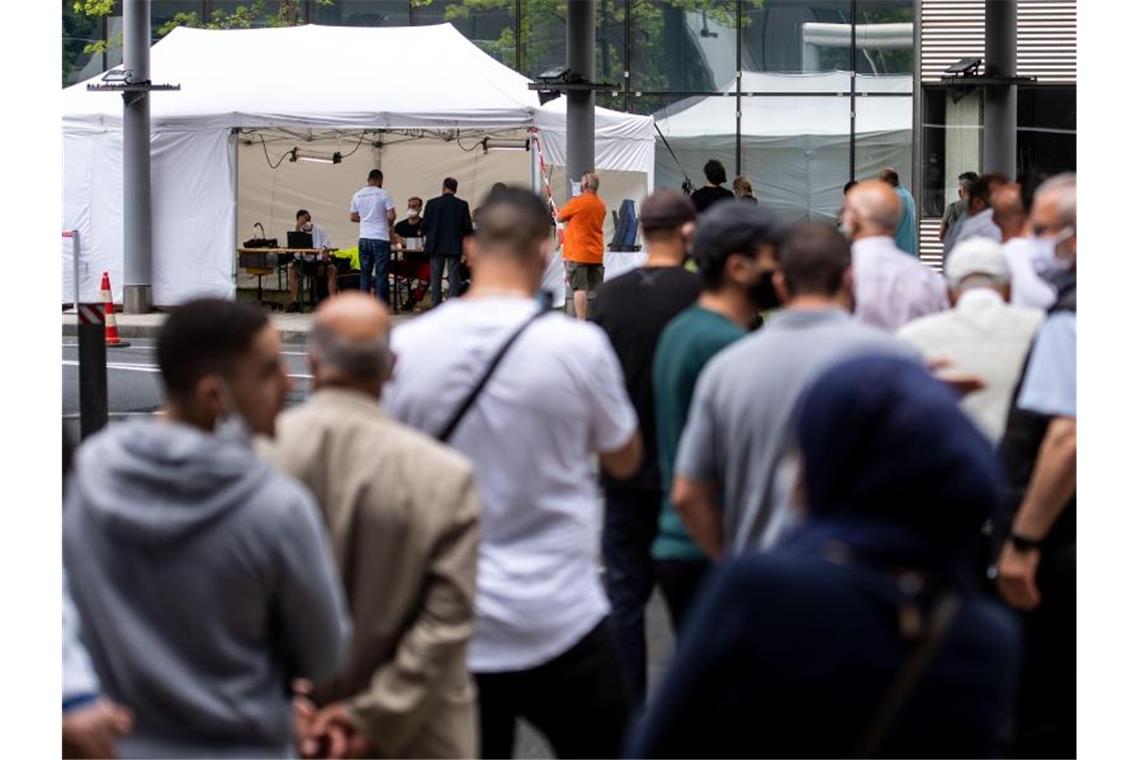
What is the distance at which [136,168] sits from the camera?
25.3 m

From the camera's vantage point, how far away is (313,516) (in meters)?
3.53

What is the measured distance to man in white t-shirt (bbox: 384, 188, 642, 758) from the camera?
4.72 metres

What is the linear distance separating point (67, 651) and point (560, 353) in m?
1.70

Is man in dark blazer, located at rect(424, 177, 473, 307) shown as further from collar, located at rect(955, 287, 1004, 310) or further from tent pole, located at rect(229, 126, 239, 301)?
collar, located at rect(955, 287, 1004, 310)

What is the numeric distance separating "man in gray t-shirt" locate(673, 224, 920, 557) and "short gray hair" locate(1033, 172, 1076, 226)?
170 cm

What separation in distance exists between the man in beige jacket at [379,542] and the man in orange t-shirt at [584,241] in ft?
54.2

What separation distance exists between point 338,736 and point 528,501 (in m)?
0.85

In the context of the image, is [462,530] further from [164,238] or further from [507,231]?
[164,238]

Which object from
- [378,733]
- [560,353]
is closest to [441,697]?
[378,733]

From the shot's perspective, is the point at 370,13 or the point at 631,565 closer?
the point at 631,565

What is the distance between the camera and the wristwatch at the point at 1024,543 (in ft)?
18.8

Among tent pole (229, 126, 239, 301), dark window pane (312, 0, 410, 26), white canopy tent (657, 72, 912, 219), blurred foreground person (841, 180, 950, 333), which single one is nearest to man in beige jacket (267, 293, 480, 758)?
blurred foreground person (841, 180, 950, 333)

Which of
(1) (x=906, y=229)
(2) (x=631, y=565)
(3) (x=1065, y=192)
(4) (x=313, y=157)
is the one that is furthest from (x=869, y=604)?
(4) (x=313, y=157)

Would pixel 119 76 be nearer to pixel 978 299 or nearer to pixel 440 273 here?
pixel 440 273
